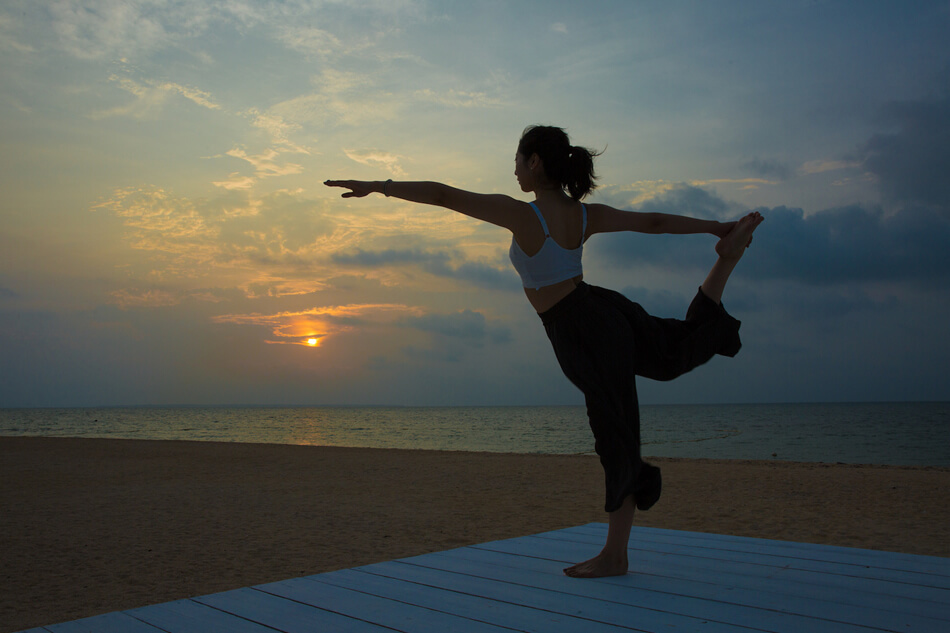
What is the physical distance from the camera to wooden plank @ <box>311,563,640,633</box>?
6.84 feet

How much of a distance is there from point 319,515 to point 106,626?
313 inches

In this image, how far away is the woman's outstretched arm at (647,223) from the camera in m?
2.77

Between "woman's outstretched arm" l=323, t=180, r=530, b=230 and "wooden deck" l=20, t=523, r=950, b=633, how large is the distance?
148 centimetres

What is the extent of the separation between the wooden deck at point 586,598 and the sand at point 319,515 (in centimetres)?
54

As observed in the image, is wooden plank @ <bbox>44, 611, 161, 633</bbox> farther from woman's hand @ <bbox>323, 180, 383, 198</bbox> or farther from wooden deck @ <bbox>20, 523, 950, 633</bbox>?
woman's hand @ <bbox>323, 180, 383, 198</bbox>

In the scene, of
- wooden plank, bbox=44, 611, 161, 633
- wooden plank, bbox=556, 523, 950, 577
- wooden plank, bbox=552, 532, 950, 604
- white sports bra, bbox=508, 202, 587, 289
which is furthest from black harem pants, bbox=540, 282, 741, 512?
wooden plank, bbox=44, 611, 161, 633

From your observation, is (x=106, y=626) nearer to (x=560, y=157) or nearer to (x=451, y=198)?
(x=451, y=198)

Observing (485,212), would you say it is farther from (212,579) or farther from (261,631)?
(212,579)

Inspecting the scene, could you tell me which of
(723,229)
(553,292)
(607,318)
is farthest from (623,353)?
(723,229)

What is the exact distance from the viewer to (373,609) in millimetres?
2289

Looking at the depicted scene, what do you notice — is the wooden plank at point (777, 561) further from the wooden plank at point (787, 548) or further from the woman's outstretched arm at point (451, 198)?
the woman's outstretched arm at point (451, 198)

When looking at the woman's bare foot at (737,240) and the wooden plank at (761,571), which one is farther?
the woman's bare foot at (737,240)

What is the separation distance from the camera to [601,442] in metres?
2.74

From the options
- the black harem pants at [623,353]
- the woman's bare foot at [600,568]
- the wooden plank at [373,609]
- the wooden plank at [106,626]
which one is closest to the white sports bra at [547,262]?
the black harem pants at [623,353]
